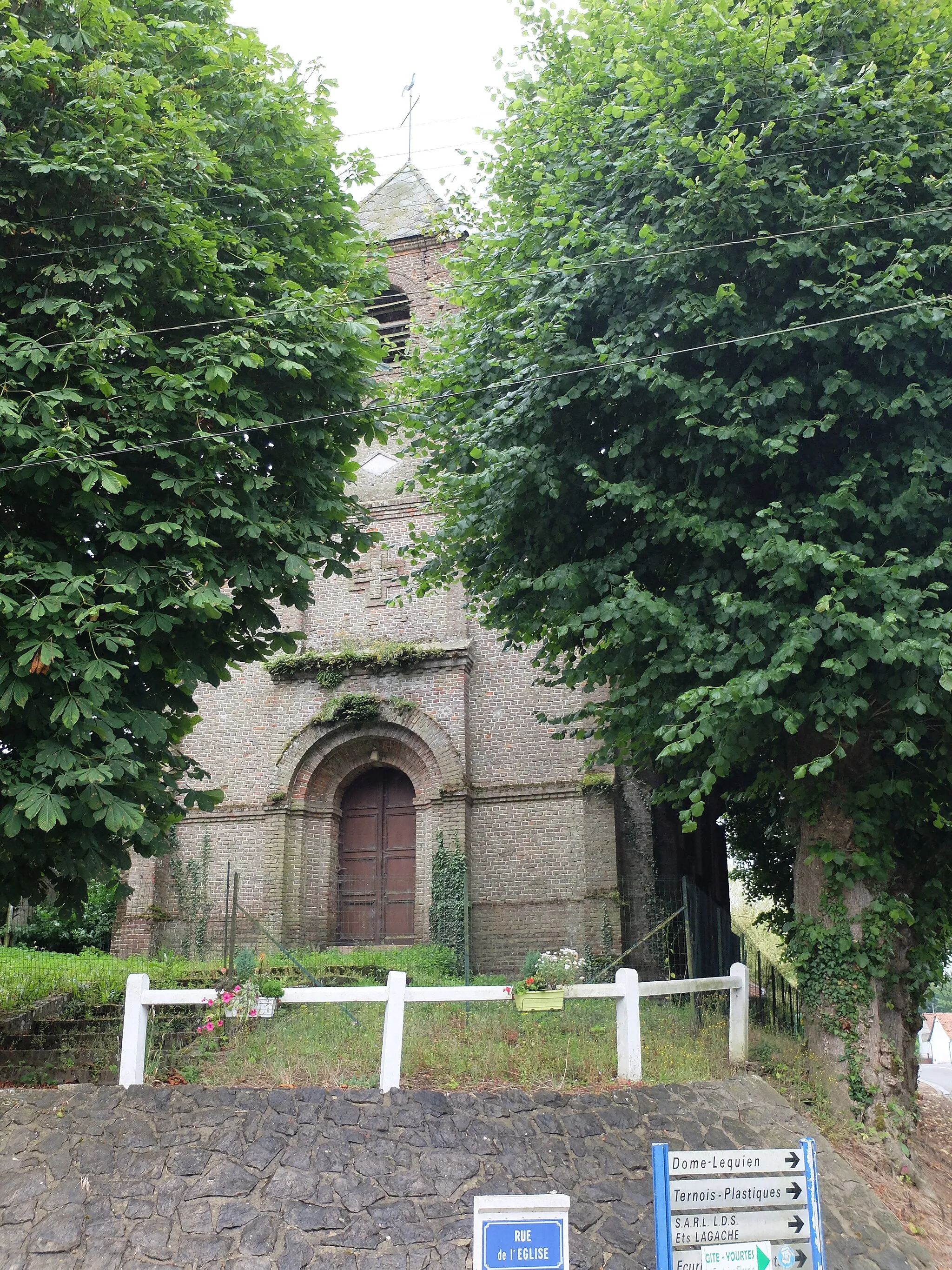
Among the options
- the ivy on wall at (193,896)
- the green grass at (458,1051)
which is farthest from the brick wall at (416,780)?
the green grass at (458,1051)

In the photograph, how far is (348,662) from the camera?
16.6 metres

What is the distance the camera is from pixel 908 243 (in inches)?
320

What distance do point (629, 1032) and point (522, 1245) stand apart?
4.02 meters

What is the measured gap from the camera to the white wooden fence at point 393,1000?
25.9 feet

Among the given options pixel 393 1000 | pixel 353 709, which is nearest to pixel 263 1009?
pixel 393 1000

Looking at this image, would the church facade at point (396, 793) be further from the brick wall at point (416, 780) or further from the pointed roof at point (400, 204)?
the pointed roof at point (400, 204)

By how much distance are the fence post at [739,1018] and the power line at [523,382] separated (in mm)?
5623

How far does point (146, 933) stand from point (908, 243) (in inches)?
558

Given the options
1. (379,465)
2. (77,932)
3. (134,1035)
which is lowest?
(134,1035)

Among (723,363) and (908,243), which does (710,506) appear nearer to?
(723,363)

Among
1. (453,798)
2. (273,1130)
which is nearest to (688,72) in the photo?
(273,1130)

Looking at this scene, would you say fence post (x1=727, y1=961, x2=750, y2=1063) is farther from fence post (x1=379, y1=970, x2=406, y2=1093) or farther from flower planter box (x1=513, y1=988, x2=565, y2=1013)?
fence post (x1=379, y1=970, x2=406, y2=1093)

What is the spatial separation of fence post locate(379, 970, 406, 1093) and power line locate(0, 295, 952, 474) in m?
4.54

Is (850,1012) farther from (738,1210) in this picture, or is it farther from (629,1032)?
(738,1210)
